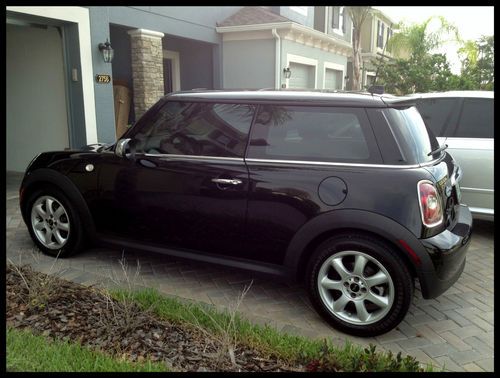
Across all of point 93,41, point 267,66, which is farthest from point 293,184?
point 267,66

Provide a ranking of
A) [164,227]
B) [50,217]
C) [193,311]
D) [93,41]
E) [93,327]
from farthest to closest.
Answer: [93,41]
[50,217]
[164,227]
[193,311]
[93,327]

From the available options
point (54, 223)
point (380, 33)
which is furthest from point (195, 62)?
point (380, 33)

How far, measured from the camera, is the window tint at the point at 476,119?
506cm

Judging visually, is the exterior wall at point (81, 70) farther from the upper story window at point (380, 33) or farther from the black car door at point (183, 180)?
the upper story window at point (380, 33)

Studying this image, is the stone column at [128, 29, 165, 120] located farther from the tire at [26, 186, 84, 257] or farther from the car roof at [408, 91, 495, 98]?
the car roof at [408, 91, 495, 98]

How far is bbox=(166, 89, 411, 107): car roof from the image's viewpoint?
318 centimetres

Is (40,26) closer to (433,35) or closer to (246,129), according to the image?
(246,129)

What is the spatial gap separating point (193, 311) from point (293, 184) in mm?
1194

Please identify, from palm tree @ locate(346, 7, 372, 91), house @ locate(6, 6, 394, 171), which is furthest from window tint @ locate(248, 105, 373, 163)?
palm tree @ locate(346, 7, 372, 91)

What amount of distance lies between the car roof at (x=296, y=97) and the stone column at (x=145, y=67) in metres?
6.57

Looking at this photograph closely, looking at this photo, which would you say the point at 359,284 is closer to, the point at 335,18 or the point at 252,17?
the point at 252,17

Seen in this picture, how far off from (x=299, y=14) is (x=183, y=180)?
13.2 meters

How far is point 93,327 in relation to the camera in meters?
2.97

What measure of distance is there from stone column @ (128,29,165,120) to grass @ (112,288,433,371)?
7369 mm
